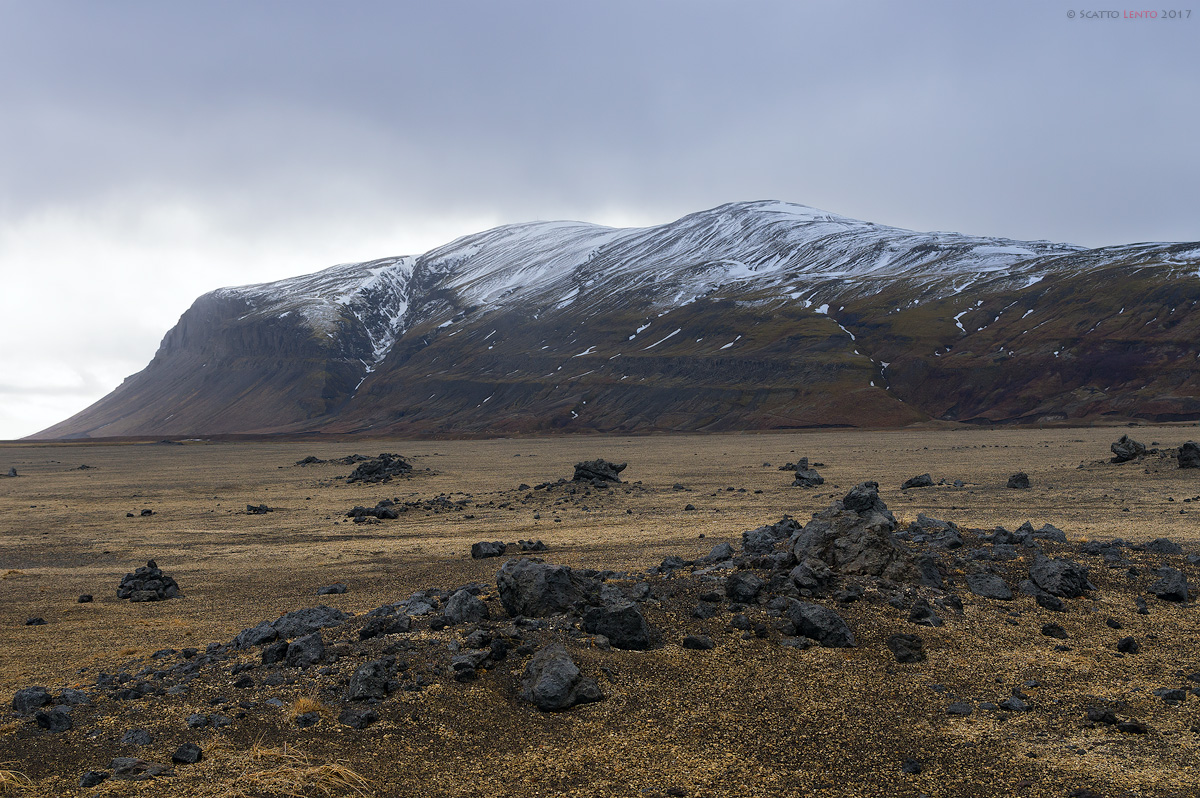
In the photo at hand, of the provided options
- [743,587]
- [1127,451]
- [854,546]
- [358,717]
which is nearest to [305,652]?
[358,717]

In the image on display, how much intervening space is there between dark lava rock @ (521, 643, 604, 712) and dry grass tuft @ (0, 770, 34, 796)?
496 cm

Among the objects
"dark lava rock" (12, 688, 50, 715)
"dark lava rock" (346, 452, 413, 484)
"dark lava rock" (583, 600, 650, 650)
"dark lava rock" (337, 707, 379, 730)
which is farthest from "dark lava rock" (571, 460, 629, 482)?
"dark lava rock" (12, 688, 50, 715)

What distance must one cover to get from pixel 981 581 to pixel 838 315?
15364cm

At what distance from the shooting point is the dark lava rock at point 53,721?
821 centimetres

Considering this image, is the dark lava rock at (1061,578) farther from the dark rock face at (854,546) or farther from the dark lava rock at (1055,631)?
the dark rock face at (854,546)

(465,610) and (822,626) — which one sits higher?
(465,610)

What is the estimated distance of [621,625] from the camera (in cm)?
1040

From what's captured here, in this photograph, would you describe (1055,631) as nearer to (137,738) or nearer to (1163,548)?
(1163,548)

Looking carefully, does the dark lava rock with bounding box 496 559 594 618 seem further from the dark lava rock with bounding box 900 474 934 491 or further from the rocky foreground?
the dark lava rock with bounding box 900 474 934 491

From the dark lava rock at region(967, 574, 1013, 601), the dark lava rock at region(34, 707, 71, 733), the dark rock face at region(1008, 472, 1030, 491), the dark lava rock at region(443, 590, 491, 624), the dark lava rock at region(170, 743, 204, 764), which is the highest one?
the dark lava rock at region(443, 590, 491, 624)

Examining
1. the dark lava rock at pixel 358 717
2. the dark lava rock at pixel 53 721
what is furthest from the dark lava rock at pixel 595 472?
the dark lava rock at pixel 53 721

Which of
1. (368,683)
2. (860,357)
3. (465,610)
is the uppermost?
(860,357)

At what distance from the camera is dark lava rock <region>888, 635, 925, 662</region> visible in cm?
992

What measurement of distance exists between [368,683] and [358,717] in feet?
2.00
